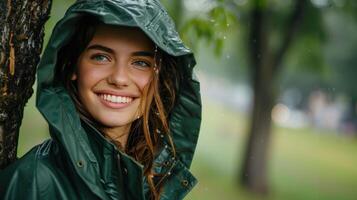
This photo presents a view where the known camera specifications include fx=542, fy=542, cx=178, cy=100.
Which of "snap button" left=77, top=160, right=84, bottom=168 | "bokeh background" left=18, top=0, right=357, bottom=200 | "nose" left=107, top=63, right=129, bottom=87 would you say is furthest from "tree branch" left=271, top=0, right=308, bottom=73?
"snap button" left=77, top=160, right=84, bottom=168

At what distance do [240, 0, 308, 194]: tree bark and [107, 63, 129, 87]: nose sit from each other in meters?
9.62

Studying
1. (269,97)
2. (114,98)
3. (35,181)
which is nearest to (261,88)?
(269,97)

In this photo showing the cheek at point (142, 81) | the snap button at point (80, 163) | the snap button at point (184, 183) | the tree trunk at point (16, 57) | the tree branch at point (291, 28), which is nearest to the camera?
the snap button at point (80, 163)

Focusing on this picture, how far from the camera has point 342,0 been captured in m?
11.9

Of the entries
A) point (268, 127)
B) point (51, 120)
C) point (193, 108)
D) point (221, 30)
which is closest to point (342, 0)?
point (268, 127)

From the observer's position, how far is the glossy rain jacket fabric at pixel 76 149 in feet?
6.91

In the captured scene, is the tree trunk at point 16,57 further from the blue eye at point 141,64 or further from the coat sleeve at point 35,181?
the blue eye at point 141,64

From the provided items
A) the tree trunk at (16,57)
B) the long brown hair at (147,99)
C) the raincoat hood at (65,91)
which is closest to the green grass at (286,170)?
the long brown hair at (147,99)

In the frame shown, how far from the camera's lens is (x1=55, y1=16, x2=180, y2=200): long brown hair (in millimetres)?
2371

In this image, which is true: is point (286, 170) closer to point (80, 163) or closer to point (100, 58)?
point (100, 58)

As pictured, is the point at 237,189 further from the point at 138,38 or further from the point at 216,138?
the point at 216,138

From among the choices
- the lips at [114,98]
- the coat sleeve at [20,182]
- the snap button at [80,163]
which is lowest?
the coat sleeve at [20,182]

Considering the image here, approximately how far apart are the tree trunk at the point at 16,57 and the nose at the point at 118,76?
1.24 feet

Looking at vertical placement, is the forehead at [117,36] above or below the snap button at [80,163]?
above
